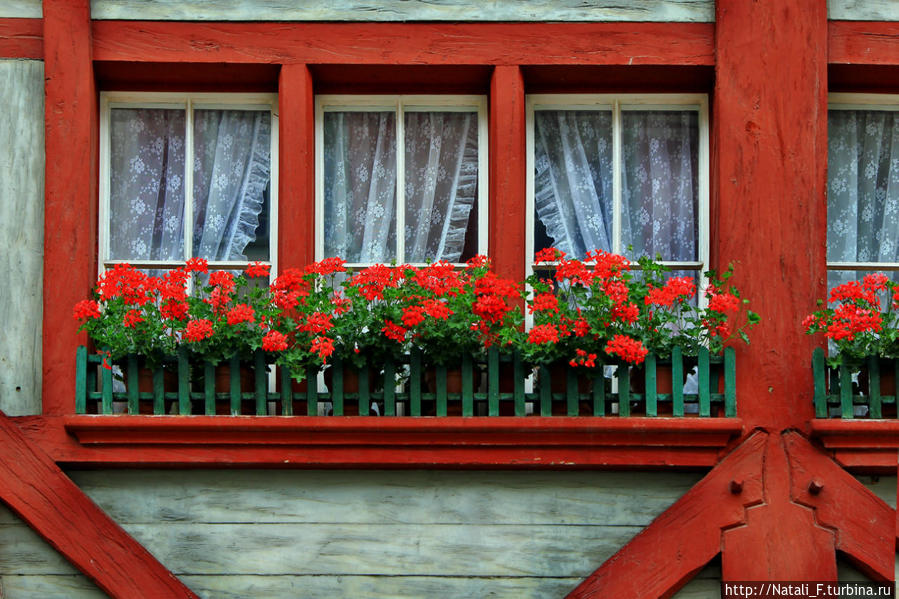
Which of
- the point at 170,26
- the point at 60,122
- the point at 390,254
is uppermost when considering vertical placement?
the point at 170,26

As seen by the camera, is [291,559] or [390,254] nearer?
[291,559]

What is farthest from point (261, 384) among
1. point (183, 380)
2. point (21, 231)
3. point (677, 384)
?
point (677, 384)

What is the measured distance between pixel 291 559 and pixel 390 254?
161 centimetres

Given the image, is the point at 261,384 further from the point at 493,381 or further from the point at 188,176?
the point at 188,176

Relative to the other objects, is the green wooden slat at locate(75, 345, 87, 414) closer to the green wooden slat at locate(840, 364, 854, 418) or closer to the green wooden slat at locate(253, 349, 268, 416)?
the green wooden slat at locate(253, 349, 268, 416)

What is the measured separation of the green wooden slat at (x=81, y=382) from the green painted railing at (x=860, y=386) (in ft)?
11.2

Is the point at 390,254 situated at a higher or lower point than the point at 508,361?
higher

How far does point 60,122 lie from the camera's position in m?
6.54

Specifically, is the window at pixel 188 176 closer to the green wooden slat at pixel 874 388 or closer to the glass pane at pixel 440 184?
the glass pane at pixel 440 184

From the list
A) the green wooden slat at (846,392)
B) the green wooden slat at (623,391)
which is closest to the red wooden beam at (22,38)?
the green wooden slat at (623,391)

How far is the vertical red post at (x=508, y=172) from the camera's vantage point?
21.5 feet

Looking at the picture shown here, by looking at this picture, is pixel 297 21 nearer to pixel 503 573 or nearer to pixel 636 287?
pixel 636 287

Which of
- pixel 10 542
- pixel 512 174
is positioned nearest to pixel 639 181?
pixel 512 174

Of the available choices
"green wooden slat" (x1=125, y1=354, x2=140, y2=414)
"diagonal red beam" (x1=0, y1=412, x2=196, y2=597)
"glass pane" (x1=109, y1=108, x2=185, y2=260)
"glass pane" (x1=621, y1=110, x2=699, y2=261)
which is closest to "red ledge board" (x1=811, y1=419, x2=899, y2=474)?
"glass pane" (x1=621, y1=110, x2=699, y2=261)
